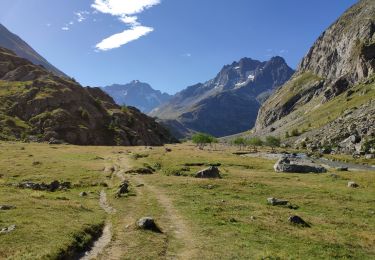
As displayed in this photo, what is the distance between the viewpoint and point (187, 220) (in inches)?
1667

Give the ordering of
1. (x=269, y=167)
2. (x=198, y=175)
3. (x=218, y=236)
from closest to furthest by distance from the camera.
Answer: (x=218, y=236)
(x=198, y=175)
(x=269, y=167)

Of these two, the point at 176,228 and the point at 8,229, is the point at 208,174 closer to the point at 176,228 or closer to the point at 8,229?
the point at 176,228

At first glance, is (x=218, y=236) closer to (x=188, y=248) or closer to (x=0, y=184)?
(x=188, y=248)

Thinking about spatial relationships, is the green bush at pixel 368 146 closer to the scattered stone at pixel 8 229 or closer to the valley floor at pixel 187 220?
the valley floor at pixel 187 220

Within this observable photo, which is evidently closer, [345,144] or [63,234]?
[63,234]

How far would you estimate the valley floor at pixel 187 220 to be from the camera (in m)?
31.2

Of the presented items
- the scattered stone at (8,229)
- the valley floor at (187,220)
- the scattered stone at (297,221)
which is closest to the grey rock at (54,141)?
the valley floor at (187,220)

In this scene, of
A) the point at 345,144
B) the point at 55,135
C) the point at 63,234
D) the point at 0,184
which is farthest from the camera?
the point at 345,144

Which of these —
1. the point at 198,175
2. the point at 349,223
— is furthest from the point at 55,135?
the point at 349,223

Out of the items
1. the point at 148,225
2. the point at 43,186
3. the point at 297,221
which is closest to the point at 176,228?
the point at 148,225

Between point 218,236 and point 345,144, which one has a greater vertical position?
point 345,144

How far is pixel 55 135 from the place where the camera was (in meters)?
183

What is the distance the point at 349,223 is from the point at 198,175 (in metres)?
39.7

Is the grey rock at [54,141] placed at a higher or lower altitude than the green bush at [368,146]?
lower
